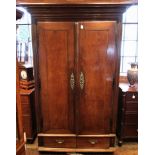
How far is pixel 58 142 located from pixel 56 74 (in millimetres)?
874

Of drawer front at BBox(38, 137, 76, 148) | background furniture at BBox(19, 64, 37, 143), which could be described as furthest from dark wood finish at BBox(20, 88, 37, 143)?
drawer front at BBox(38, 137, 76, 148)

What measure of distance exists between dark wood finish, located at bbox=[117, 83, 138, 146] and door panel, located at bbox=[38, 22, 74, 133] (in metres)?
0.72

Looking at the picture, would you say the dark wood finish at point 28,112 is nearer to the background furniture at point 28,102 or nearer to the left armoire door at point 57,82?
the background furniture at point 28,102

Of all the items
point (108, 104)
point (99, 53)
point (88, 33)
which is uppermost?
point (88, 33)

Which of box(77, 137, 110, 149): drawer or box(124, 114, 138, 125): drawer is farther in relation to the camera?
box(124, 114, 138, 125): drawer

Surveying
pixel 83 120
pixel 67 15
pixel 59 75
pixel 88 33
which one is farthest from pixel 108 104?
pixel 67 15

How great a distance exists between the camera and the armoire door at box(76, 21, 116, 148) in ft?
7.40

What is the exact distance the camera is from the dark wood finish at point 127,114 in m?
2.65

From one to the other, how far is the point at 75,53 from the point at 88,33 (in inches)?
10.6

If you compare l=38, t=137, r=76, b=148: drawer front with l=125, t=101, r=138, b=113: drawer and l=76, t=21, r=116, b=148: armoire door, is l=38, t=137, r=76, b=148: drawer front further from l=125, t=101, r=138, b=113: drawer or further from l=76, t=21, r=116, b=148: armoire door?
l=125, t=101, r=138, b=113: drawer

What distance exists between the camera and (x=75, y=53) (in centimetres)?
229

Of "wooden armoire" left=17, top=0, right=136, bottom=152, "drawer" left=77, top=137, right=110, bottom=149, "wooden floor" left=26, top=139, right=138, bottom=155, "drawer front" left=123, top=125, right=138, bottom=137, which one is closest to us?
"wooden armoire" left=17, top=0, right=136, bottom=152

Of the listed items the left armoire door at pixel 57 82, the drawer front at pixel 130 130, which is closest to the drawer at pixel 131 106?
the drawer front at pixel 130 130
